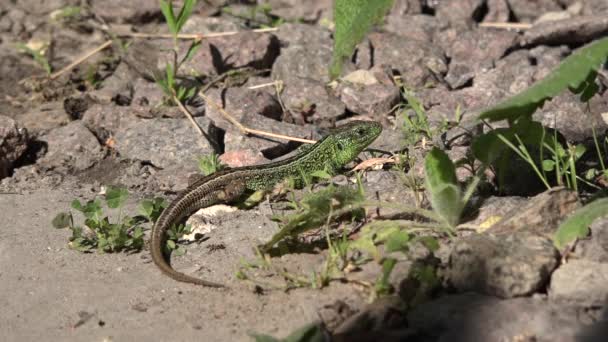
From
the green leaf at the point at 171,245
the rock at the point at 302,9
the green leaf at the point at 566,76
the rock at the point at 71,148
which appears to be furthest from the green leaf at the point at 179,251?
the rock at the point at 302,9

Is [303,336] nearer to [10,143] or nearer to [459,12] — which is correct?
[10,143]

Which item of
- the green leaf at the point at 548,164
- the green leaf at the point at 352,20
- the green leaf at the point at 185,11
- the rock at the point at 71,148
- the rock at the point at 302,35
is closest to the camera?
the green leaf at the point at 352,20

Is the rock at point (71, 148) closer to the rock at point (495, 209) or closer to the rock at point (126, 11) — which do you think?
the rock at point (126, 11)

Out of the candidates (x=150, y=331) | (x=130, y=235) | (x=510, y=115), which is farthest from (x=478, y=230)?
(x=130, y=235)

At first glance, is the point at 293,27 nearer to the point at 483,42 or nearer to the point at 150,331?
the point at 483,42

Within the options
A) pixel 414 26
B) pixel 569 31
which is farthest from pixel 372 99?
pixel 569 31
